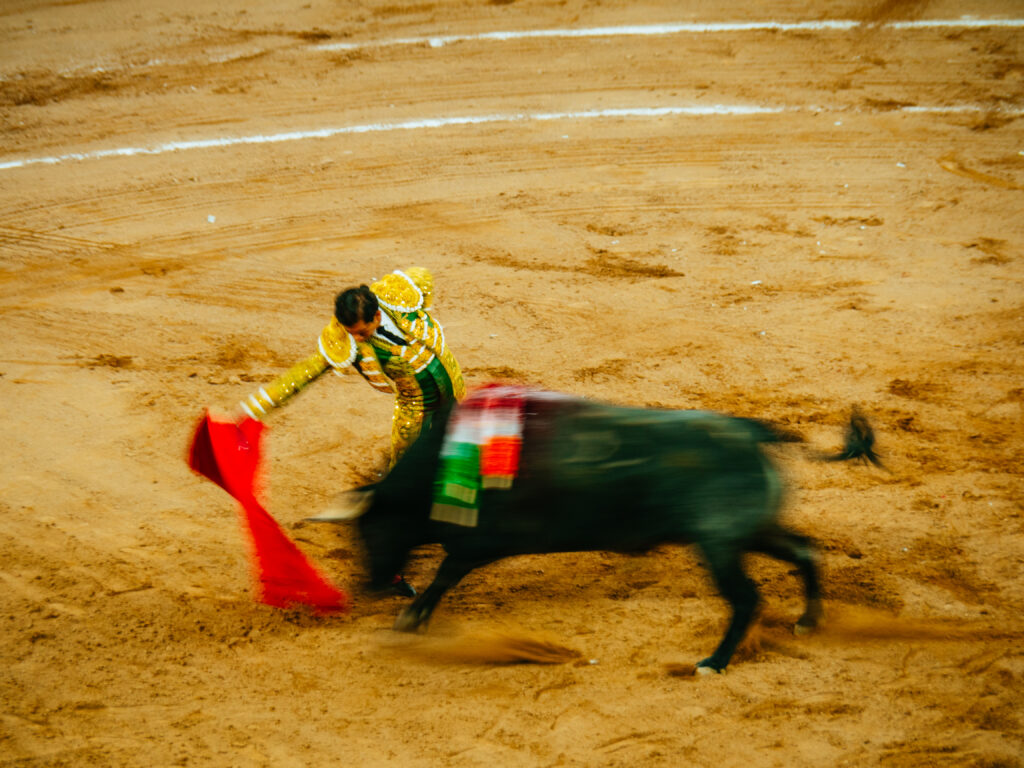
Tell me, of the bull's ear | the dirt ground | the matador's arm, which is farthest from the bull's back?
the matador's arm

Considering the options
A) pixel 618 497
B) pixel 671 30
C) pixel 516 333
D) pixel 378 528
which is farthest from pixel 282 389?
pixel 671 30

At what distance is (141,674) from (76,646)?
1.28 feet

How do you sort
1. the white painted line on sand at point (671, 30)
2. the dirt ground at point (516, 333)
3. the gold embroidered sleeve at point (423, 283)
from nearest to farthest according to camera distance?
the dirt ground at point (516, 333) → the gold embroidered sleeve at point (423, 283) → the white painted line on sand at point (671, 30)

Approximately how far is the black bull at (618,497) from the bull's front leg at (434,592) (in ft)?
0.05

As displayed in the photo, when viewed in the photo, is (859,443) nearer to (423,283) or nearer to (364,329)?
(423,283)

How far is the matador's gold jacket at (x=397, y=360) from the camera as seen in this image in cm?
380

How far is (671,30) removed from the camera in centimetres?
1019

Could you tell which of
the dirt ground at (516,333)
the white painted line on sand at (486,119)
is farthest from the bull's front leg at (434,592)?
the white painted line on sand at (486,119)

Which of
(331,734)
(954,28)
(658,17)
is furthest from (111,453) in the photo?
(954,28)

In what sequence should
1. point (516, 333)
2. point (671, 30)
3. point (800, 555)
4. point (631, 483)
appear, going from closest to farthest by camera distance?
point (631, 483)
point (800, 555)
point (516, 333)
point (671, 30)

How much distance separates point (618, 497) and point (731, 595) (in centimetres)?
68

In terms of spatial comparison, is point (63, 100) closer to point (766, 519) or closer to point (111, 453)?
point (111, 453)

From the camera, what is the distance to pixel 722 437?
365cm

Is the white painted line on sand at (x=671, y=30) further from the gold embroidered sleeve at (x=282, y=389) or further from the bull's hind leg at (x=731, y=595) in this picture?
the bull's hind leg at (x=731, y=595)
